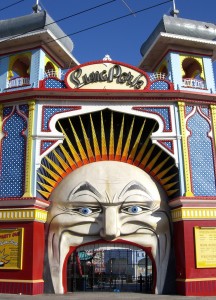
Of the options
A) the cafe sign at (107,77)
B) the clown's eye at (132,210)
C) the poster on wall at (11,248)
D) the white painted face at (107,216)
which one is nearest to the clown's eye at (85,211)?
the white painted face at (107,216)

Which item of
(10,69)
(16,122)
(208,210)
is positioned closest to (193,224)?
(208,210)

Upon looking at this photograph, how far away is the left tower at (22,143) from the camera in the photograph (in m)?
15.2

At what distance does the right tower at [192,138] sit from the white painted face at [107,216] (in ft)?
2.53

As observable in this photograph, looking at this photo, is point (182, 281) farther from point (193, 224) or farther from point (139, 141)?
point (139, 141)

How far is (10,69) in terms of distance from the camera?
62.2 feet

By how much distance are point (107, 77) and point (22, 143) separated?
4912 millimetres

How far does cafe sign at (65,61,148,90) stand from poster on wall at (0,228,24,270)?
6.88 meters

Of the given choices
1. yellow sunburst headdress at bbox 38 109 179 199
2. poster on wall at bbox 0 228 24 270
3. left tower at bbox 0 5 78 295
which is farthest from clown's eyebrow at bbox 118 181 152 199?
poster on wall at bbox 0 228 24 270

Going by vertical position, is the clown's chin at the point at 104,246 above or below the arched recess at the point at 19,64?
below

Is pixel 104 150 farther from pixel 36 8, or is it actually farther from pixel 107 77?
pixel 36 8

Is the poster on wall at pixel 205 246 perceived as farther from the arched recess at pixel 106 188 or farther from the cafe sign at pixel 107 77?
the cafe sign at pixel 107 77

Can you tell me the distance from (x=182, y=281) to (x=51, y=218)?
5.94 meters

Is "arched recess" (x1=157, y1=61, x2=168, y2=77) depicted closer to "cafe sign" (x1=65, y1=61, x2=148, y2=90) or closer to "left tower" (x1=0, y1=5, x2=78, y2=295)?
"cafe sign" (x1=65, y1=61, x2=148, y2=90)

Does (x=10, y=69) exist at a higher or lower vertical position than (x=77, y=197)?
higher
